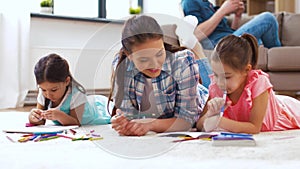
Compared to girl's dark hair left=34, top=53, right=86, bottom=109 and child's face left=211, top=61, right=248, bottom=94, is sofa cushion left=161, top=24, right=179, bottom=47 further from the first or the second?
girl's dark hair left=34, top=53, right=86, bottom=109

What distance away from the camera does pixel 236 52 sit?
1.25 metres

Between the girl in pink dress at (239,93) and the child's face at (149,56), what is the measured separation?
14 cm

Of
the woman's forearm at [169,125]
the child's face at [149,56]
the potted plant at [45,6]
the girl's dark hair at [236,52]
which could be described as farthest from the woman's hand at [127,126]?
the potted plant at [45,6]

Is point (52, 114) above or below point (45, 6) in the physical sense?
below

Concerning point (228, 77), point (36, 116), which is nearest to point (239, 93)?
point (228, 77)

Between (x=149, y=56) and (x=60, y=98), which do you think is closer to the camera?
(x=149, y=56)

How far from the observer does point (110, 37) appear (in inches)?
44.6

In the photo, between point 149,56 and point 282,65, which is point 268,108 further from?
point 282,65

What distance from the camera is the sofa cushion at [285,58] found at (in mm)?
2777

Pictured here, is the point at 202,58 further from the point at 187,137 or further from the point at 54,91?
the point at 54,91

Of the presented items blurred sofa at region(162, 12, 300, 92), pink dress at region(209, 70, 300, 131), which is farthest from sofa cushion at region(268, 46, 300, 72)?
pink dress at region(209, 70, 300, 131)

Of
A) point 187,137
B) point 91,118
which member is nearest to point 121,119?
point 187,137

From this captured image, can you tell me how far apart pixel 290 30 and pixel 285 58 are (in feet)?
1.83

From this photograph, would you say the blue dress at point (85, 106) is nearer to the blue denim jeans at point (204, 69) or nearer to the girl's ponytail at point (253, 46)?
the blue denim jeans at point (204, 69)
